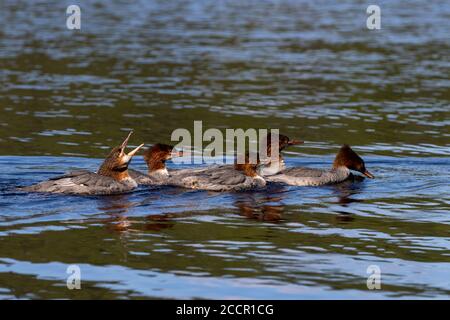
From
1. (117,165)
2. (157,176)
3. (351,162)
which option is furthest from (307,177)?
(117,165)

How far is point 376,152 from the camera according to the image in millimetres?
16219

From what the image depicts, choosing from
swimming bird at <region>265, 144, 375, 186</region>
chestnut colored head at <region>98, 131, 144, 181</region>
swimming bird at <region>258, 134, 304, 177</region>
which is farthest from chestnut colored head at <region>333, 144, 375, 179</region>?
chestnut colored head at <region>98, 131, 144, 181</region>

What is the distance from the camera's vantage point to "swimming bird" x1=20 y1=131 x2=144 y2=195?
12.9 meters

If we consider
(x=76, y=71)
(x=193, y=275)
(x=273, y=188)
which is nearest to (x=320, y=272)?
(x=193, y=275)

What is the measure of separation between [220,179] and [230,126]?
4182 millimetres

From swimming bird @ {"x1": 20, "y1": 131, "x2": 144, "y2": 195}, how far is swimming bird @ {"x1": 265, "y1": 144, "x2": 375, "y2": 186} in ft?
7.21

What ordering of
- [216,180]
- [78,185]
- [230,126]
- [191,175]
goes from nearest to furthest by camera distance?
1. [78,185]
2. [216,180]
3. [191,175]
4. [230,126]

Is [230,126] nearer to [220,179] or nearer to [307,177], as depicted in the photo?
[307,177]

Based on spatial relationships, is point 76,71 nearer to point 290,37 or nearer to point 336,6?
point 290,37

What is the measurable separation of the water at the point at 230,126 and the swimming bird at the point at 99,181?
9.0 inches

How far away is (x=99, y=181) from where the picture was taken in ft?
43.2

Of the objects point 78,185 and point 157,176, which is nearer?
point 78,185

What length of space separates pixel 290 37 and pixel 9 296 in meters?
20.1

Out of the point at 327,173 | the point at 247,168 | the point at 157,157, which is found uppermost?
the point at 157,157
